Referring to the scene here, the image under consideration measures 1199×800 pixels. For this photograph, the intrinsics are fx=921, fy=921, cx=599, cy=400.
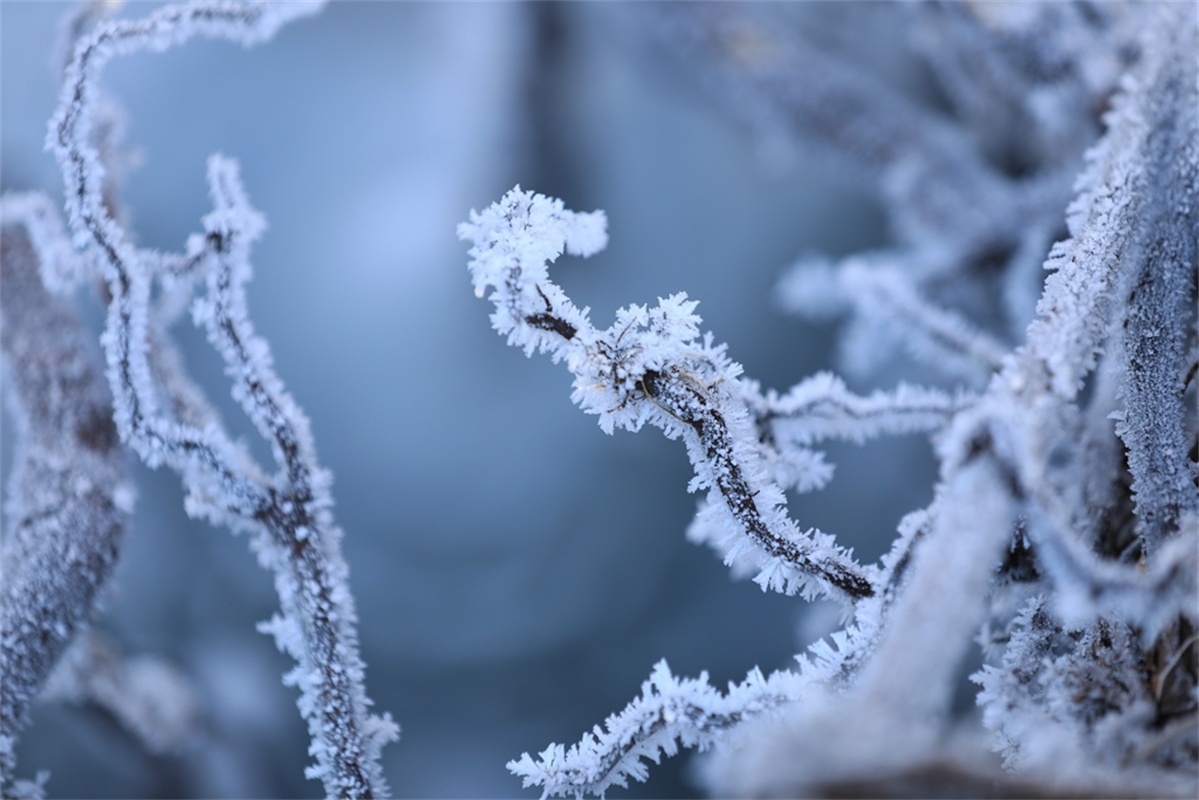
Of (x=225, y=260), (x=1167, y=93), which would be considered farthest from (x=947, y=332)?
(x=225, y=260)

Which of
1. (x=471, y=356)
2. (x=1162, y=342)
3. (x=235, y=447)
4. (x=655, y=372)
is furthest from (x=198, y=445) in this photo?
(x=471, y=356)

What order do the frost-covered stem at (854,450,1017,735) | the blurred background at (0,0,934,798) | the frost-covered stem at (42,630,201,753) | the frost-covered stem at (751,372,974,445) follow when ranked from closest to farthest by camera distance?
the frost-covered stem at (854,450,1017,735) → the frost-covered stem at (751,372,974,445) → the frost-covered stem at (42,630,201,753) → the blurred background at (0,0,934,798)

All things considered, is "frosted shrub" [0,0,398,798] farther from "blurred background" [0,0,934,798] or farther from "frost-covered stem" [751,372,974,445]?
"blurred background" [0,0,934,798]

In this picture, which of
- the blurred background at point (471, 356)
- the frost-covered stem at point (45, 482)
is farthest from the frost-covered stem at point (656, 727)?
the blurred background at point (471, 356)

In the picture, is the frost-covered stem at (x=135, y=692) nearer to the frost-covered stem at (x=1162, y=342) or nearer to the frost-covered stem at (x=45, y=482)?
the frost-covered stem at (x=45, y=482)

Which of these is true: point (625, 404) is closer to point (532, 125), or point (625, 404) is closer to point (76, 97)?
point (76, 97)

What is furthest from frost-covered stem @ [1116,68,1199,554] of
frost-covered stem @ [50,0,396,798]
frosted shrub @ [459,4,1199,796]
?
frost-covered stem @ [50,0,396,798]
